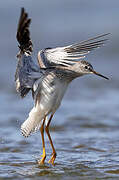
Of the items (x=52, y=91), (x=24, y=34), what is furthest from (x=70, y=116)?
(x=24, y=34)

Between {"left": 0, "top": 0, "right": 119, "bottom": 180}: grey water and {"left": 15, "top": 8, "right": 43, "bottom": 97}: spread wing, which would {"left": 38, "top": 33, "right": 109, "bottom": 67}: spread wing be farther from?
{"left": 0, "top": 0, "right": 119, "bottom": 180}: grey water

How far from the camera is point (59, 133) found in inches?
429

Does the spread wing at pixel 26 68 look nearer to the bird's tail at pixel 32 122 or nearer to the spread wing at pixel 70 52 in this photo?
the spread wing at pixel 70 52

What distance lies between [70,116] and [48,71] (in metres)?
3.85

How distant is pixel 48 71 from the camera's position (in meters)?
8.51

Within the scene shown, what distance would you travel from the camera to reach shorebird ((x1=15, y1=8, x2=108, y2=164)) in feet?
27.5

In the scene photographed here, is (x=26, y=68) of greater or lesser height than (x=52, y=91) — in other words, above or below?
above

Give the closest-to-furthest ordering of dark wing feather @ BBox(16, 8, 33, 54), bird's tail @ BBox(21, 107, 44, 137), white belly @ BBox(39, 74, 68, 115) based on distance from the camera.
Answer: dark wing feather @ BBox(16, 8, 33, 54) < white belly @ BBox(39, 74, 68, 115) < bird's tail @ BBox(21, 107, 44, 137)

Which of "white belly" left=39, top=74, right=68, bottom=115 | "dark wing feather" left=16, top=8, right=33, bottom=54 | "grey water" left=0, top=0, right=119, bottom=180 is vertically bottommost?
"grey water" left=0, top=0, right=119, bottom=180

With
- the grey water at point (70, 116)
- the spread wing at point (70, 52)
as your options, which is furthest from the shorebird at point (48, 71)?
the grey water at point (70, 116)

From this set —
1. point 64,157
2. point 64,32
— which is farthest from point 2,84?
point 64,32

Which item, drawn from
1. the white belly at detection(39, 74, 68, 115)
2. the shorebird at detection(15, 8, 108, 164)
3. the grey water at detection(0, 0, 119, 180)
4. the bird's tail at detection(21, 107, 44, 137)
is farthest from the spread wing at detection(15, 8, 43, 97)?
the grey water at detection(0, 0, 119, 180)

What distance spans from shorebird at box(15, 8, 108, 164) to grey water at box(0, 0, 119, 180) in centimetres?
66

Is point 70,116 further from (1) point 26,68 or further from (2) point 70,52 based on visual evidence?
(2) point 70,52
